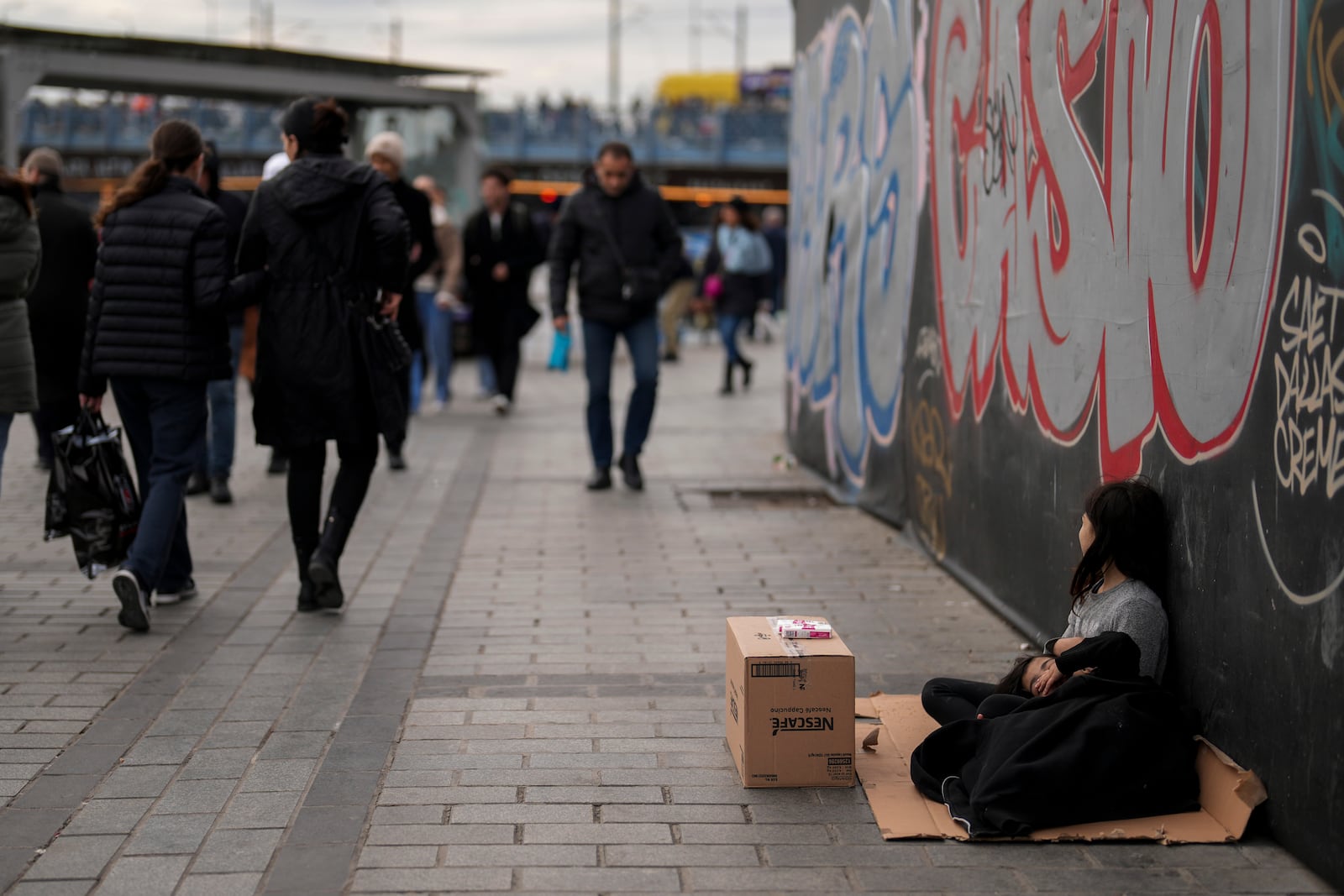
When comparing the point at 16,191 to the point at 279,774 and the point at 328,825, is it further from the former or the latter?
the point at 328,825

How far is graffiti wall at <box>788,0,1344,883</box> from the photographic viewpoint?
131 inches

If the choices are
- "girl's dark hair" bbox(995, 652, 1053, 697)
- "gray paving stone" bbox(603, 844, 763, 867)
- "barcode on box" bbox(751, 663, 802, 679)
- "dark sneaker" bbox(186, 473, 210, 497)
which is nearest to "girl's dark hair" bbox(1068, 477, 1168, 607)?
"girl's dark hair" bbox(995, 652, 1053, 697)

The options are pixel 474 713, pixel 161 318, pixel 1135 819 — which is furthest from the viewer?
pixel 161 318

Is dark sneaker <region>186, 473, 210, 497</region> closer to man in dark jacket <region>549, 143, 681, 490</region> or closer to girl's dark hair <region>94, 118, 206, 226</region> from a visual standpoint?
man in dark jacket <region>549, 143, 681, 490</region>

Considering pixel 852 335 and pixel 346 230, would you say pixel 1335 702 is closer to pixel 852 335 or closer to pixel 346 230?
pixel 346 230

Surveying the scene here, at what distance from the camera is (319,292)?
5840 mm

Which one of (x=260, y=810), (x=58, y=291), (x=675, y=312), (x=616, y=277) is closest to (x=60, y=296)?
(x=58, y=291)

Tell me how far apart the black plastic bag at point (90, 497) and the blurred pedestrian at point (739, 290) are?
9.76m

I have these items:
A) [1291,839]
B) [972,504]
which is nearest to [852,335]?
[972,504]

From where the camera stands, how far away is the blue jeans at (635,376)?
906 cm

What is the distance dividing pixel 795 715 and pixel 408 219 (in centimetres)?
604

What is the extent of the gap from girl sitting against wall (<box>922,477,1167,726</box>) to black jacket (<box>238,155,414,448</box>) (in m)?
2.71

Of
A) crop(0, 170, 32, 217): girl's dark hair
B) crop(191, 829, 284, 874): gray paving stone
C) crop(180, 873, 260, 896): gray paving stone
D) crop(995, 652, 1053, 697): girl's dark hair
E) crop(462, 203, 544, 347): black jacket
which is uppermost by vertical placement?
crop(0, 170, 32, 217): girl's dark hair

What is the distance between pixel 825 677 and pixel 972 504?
254 cm
